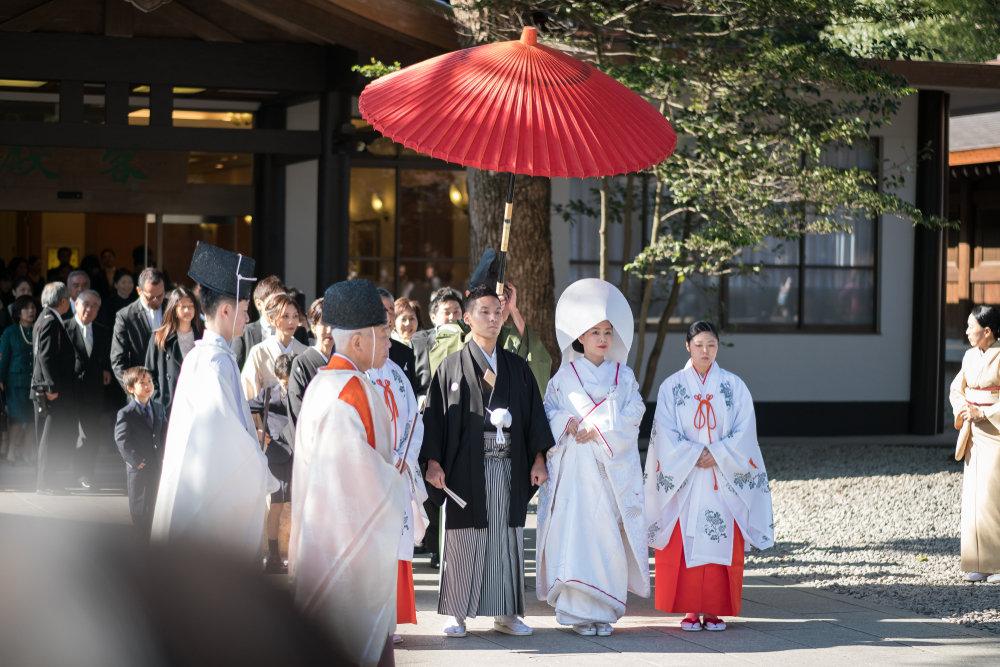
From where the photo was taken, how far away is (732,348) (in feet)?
46.1

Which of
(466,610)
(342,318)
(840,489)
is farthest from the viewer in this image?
(840,489)

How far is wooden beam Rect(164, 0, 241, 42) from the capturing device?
11727mm

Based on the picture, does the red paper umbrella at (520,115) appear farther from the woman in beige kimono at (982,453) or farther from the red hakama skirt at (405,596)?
the woman in beige kimono at (982,453)

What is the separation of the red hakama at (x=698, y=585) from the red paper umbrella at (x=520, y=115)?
202 centimetres

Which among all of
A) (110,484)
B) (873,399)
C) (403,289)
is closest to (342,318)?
(110,484)

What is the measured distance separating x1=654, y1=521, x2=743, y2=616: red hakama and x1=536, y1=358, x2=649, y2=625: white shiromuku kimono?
0.63 ft

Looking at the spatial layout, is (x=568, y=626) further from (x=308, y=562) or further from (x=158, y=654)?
(x=158, y=654)

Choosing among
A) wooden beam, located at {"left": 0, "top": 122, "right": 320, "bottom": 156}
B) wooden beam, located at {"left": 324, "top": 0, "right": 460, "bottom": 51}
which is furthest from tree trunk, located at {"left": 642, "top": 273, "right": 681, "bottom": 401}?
wooden beam, located at {"left": 0, "top": 122, "right": 320, "bottom": 156}

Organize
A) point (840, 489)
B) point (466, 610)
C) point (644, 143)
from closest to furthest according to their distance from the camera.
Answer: point (644, 143)
point (466, 610)
point (840, 489)

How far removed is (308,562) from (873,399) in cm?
1185

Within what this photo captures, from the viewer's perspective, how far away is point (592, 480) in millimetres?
6270

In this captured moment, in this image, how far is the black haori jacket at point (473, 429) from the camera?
6.14 metres

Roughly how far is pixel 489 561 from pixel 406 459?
2.14ft

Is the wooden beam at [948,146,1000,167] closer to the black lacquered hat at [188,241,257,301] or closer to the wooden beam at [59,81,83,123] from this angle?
the wooden beam at [59,81,83,123]
